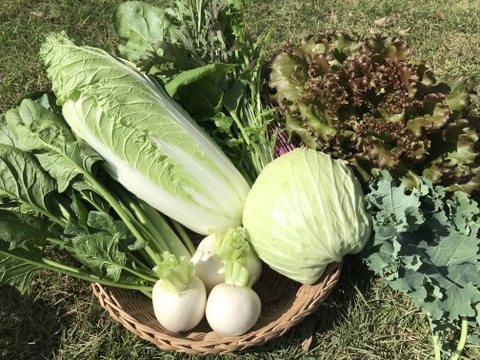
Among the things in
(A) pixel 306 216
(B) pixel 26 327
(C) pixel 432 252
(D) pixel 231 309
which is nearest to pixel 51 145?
(B) pixel 26 327

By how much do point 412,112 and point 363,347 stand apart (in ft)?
4.08

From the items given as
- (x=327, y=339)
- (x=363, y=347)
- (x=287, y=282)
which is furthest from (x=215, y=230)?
(x=363, y=347)

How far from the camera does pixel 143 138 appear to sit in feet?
6.96

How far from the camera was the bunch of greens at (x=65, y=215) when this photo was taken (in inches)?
78.8

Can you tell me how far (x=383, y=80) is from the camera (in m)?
2.22

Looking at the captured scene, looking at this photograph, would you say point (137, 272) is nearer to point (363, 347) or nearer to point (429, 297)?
point (363, 347)

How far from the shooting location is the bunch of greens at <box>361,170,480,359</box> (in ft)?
6.77

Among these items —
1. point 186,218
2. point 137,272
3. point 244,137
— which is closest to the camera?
point 137,272

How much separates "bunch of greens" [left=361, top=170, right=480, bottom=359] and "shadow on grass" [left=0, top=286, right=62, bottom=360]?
5.63 ft

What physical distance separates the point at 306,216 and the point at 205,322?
0.77m

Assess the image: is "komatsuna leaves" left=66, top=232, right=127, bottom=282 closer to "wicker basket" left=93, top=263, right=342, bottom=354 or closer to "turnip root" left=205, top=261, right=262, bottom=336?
"wicker basket" left=93, top=263, right=342, bottom=354

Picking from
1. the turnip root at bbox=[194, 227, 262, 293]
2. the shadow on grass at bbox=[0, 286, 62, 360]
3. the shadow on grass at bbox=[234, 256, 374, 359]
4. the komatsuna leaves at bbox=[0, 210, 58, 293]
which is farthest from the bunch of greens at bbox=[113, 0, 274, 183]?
the shadow on grass at bbox=[0, 286, 62, 360]

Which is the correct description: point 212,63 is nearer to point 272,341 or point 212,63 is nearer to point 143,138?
point 143,138

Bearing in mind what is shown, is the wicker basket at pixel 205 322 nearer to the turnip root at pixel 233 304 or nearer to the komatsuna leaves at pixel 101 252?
the turnip root at pixel 233 304
